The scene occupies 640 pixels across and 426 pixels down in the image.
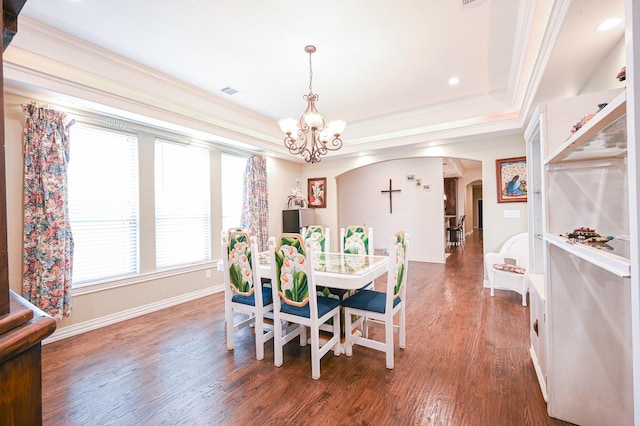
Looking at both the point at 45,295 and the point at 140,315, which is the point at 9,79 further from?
the point at 140,315

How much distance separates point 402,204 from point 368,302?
555 cm

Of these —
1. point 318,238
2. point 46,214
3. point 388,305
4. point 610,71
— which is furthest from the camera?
point 318,238

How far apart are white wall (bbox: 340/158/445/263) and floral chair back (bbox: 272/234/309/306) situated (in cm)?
402

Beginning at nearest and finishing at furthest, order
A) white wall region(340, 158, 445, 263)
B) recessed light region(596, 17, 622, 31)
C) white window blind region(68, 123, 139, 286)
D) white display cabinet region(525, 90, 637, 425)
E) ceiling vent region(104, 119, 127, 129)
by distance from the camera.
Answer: white display cabinet region(525, 90, 637, 425)
recessed light region(596, 17, 622, 31)
white window blind region(68, 123, 139, 286)
ceiling vent region(104, 119, 127, 129)
white wall region(340, 158, 445, 263)

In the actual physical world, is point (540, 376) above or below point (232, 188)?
below

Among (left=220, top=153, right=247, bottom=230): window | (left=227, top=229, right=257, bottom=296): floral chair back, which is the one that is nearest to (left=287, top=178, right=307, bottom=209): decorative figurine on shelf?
(left=220, top=153, right=247, bottom=230): window

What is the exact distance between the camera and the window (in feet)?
16.2

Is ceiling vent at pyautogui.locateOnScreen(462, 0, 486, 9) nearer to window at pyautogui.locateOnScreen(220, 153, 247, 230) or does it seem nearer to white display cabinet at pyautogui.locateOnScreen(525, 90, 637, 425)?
white display cabinet at pyautogui.locateOnScreen(525, 90, 637, 425)

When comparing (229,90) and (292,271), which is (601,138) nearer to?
(292,271)

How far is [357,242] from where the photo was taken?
11.8 ft

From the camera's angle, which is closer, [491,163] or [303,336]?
[303,336]

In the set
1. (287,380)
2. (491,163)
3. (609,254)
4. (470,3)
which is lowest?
(287,380)

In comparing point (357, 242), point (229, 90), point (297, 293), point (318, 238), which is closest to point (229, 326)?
point (297, 293)

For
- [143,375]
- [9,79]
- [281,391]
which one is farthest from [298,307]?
[9,79]
